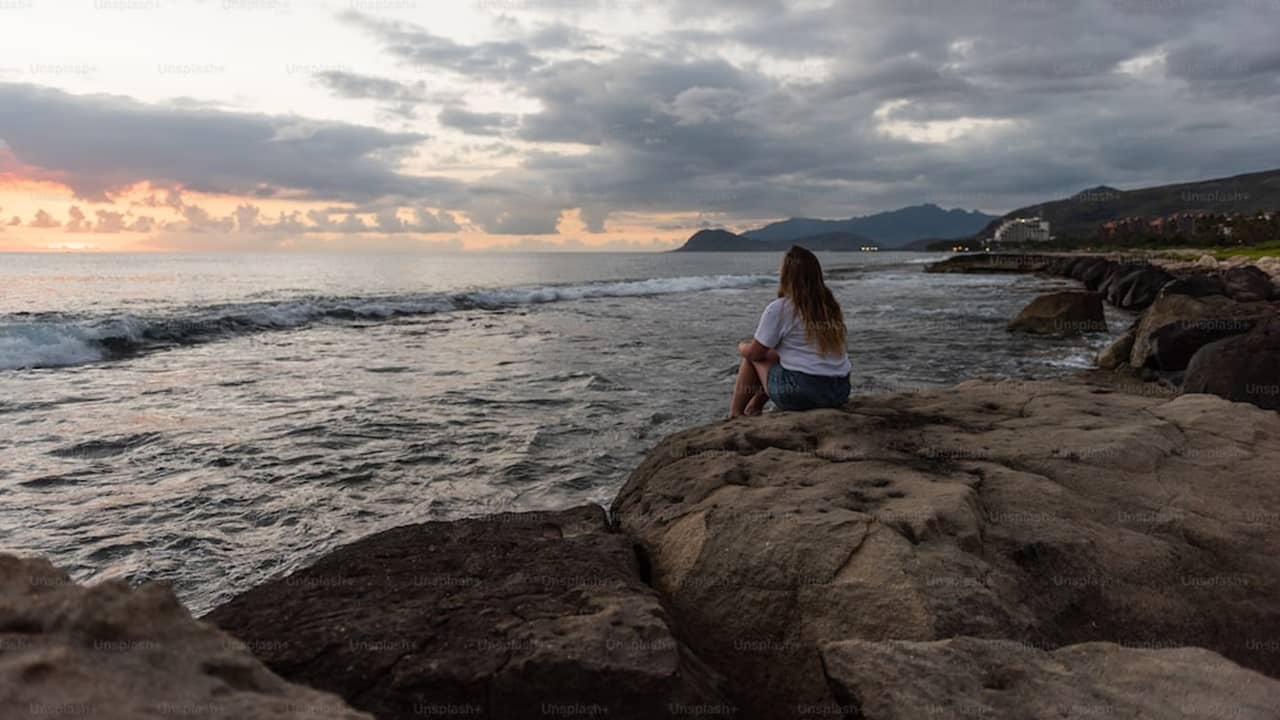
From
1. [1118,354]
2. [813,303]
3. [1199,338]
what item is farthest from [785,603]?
[1118,354]

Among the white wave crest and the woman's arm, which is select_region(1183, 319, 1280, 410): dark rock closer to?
the woman's arm

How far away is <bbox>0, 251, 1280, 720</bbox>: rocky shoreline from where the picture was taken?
2166 mm

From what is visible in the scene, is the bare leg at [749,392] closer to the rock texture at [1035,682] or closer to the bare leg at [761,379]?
the bare leg at [761,379]

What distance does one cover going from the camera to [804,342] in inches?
268

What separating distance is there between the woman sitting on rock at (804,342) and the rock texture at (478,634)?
3.43 m

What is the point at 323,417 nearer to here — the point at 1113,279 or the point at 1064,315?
the point at 1064,315

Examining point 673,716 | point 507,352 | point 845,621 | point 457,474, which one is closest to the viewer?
point 673,716

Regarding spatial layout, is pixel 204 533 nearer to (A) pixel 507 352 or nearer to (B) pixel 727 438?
(B) pixel 727 438

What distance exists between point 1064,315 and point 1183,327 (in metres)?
7.93

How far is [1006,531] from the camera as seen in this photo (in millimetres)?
Result: 3727

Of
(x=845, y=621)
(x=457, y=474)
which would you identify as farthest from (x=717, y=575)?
(x=457, y=474)

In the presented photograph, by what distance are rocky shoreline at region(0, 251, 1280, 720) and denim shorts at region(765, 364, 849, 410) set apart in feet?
4.10

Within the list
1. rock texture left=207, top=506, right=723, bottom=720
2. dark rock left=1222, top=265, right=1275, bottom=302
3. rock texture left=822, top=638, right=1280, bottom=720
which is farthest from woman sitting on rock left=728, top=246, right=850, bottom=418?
dark rock left=1222, top=265, right=1275, bottom=302

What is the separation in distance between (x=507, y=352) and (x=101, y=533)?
1083 cm
